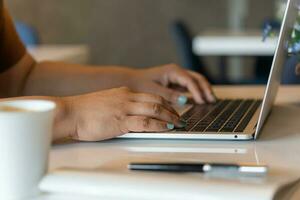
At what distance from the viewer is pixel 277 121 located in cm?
131

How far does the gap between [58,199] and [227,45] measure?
10.1ft

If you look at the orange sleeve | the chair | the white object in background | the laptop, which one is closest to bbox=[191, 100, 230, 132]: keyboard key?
the laptop

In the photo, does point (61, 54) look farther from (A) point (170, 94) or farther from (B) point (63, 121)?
(B) point (63, 121)

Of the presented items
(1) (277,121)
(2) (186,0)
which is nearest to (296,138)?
(1) (277,121)

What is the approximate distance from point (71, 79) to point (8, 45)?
18 centimetres

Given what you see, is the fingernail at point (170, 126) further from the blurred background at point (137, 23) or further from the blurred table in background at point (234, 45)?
the blurred background at point (137, 23)

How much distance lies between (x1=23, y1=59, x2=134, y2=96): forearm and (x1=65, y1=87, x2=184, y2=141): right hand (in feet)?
1.45

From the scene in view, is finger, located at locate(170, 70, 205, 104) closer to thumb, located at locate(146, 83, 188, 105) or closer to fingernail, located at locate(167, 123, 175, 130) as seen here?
thumb, located at locate(146, 83, 188, 105)

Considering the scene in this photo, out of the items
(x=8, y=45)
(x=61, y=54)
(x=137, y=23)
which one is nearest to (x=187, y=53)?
(x=61, y=54)

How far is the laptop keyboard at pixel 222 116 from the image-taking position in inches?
45.8

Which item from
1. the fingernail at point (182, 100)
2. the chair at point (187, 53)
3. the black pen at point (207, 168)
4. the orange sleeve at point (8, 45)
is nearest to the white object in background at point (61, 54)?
the chair at point (187, 53)

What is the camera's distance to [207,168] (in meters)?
0.87

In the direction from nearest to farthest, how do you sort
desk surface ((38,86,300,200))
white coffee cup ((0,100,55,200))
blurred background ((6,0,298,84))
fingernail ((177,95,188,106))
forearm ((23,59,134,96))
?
white coffee cup ((0,100,55,200)), desk surface ((38,86,300,200)), fingernail ((177,95,188,106)), forearm ((23,59,134,96)), blurred background ((6,0,298,84))

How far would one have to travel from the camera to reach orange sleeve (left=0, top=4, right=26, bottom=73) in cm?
164
